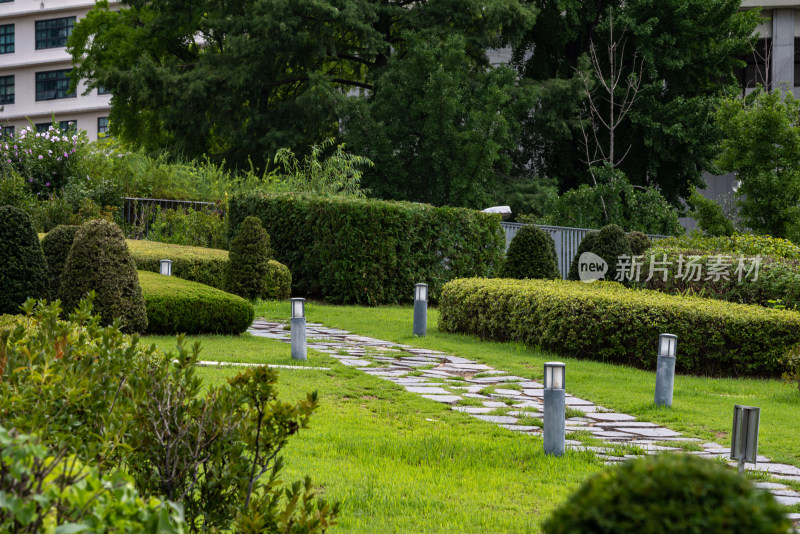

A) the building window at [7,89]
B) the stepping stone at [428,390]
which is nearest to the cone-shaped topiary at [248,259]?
the stepping stone at [428,390]

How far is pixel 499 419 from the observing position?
7262 millimetres

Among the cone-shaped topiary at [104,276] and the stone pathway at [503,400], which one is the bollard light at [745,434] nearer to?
the stone pathway at [503,400]

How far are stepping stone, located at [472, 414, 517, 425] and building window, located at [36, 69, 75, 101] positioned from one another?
57101 millimetres

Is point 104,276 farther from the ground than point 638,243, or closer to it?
closer to it

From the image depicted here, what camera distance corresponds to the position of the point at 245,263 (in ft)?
49.3

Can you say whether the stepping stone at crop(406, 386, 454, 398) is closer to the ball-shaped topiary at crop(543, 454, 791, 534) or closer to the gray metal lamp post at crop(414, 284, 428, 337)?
the gray metal lamp post at crop(414, 284, 428, 337)

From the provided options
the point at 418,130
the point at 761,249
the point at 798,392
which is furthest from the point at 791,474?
the point at 418,130

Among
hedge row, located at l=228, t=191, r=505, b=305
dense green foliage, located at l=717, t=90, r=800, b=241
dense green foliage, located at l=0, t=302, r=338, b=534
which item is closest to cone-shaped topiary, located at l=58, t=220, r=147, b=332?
dense green foliage, located at l=0, t=302, r=338, b=534

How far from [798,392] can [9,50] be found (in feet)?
201

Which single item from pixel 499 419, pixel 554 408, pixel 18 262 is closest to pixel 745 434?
pixel 554 408

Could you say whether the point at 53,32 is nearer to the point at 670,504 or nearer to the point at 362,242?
the point at 362,242

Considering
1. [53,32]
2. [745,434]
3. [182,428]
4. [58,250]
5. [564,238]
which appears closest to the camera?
[182,428]

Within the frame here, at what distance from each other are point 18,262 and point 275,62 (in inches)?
747

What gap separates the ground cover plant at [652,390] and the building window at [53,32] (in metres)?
51.7
